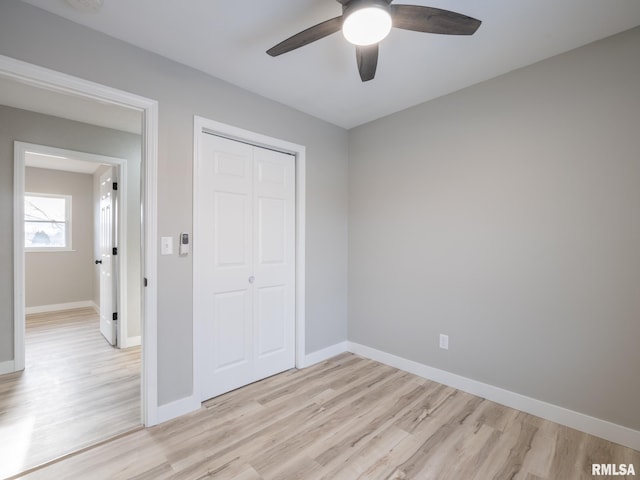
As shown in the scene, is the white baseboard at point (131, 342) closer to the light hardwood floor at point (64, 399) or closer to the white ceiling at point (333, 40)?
the light hardwood floor at point (64, 399)

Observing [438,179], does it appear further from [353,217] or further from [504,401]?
[504,401]

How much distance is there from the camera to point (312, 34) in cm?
155

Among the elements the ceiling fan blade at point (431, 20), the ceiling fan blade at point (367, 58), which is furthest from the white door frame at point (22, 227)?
the ceiling fan blade at point (431, 20)

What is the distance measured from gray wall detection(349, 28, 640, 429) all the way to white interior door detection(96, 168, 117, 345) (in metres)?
3.19

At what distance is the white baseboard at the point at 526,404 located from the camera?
6.11 ft

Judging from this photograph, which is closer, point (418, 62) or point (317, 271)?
point (418, 62)

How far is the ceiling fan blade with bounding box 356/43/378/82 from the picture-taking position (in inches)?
63.6

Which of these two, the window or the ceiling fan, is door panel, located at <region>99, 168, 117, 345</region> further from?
the ceiling fan

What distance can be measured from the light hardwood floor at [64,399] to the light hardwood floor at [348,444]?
224 mm

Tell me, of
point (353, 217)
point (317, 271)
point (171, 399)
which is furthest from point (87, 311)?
point (353, 217)

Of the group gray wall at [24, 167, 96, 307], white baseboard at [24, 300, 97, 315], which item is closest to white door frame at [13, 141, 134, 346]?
white baseboard at [24, 300, 97, 315]

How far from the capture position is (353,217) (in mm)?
3420

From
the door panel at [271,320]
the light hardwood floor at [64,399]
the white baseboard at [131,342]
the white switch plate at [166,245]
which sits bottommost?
the light hardwood floor at [64,399]

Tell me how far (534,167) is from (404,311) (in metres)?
1.63
